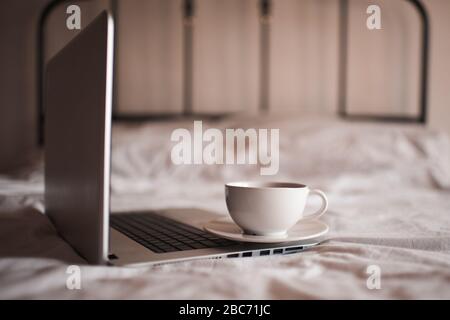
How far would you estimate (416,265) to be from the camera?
1.48ft

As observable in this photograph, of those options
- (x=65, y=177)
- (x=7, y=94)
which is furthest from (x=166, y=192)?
(x=7, y=94)

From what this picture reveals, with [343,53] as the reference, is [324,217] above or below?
below

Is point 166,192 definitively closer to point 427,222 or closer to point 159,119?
point 427,222

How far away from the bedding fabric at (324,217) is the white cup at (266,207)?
42 millimetres

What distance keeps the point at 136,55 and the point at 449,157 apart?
1.27 m

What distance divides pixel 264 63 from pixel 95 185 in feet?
5.23

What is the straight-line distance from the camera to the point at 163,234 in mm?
575

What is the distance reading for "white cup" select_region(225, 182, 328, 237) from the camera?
52 cm
